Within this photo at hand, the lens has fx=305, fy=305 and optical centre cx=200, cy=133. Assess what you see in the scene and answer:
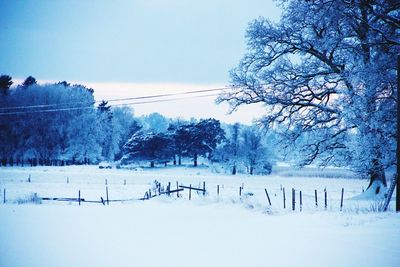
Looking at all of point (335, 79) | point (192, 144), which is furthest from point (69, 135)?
point (335, 79)

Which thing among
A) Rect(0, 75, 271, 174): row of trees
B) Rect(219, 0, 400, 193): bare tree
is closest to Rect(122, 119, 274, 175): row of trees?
Rect(0, 75, 271, 174): row of trees

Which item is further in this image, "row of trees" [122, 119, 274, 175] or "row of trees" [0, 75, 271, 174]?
"row of trees" [0, 75, 271, 174]

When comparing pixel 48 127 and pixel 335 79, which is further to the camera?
pixel 48 127

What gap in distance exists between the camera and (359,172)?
1600 cm

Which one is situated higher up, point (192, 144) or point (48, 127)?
point (48, 127)

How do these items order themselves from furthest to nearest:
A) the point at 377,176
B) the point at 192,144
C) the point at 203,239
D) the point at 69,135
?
the point at 69,135
the point at 192,144
the point at 377,176
the point at 203,239

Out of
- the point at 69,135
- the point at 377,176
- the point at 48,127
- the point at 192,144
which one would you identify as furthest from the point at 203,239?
the point at 48,127

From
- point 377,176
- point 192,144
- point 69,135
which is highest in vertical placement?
point 69,135

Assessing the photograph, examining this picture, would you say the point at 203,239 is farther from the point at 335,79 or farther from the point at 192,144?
the point at 192,144

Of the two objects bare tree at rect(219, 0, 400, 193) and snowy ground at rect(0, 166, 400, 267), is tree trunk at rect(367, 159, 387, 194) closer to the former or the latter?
bare tree at rect(219, 0, 400, 193)

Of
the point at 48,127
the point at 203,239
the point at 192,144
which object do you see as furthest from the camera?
the point at 48,127

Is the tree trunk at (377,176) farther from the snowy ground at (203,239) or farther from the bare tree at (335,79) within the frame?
the snowy ground at (203,239)

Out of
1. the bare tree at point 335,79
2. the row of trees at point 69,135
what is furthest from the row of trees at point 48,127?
the bare tree at point 335,79

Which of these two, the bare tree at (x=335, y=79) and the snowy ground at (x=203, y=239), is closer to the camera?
the snowy ground at (x=203, y=239)
